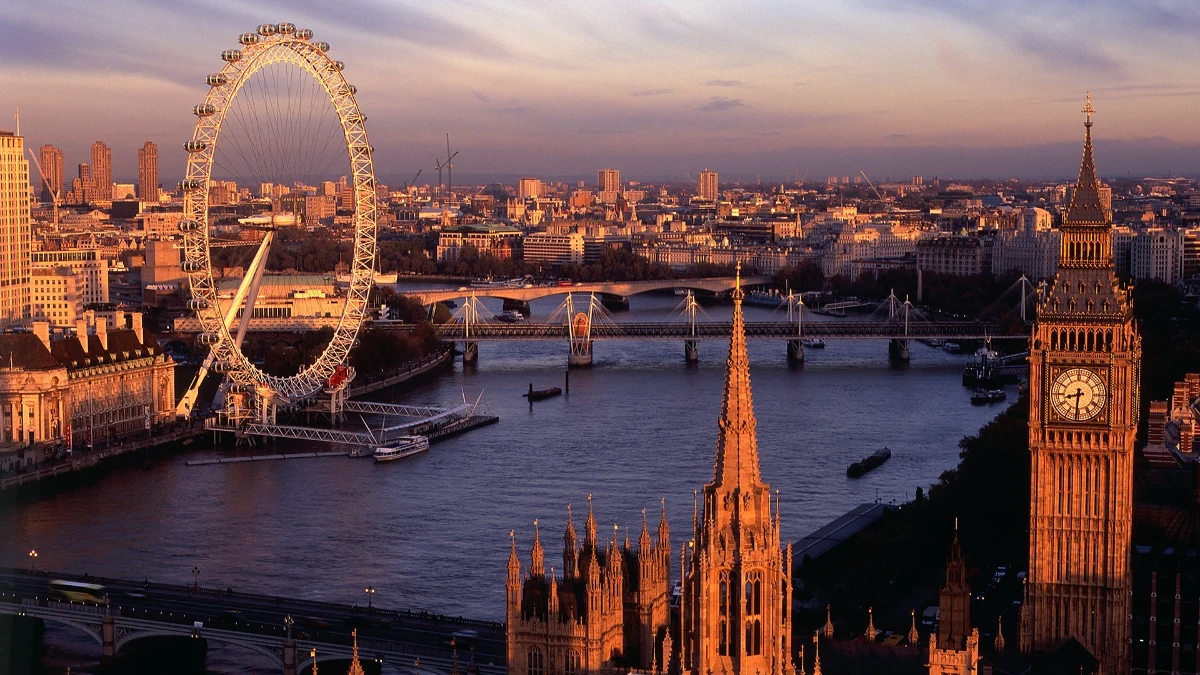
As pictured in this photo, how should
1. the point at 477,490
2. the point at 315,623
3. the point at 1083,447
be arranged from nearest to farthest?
the point at 1083,447, the point at 315,623, the point at 477,490

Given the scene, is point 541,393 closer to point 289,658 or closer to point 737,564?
point 289,658

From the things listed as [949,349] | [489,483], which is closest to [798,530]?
[489,483]

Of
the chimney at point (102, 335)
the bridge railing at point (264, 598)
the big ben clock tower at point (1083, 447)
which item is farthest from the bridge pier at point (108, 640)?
the chimney at point (102, 335)

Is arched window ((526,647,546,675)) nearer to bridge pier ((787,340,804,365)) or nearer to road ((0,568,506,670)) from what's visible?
road ((0,568,506,670))

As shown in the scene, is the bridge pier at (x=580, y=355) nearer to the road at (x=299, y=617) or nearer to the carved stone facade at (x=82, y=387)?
the carved stone facade at (x=82, y=387)

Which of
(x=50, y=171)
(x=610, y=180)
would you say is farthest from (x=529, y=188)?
(x=50, y=171)
